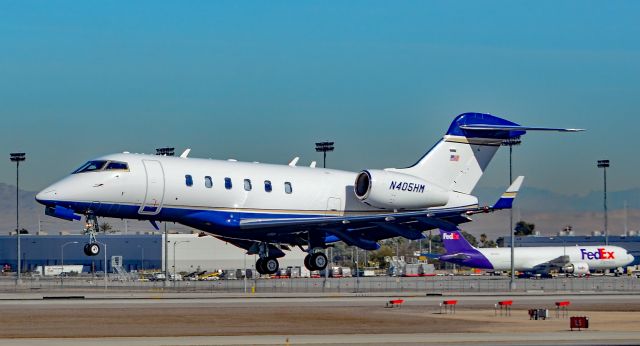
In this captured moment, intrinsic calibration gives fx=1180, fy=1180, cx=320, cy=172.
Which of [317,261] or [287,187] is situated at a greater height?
[287,187]

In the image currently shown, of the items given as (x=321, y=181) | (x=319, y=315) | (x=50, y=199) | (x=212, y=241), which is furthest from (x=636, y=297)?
(x=212, y=241)

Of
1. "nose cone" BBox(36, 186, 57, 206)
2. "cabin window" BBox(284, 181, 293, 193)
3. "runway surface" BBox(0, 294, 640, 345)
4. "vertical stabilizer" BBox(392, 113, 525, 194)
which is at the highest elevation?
"vertical stabilizer" BBox(392, 113, 525, 194)

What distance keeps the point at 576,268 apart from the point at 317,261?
82.5 meters

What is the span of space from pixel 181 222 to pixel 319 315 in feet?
36.2

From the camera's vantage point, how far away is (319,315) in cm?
5903

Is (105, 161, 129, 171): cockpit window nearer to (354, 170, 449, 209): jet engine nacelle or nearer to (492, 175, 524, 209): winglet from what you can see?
(354, 170, 449, 209): jet engine nacelle

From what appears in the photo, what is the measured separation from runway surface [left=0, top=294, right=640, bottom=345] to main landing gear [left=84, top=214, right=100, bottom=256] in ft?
9.99

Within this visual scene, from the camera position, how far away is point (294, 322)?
54469mm

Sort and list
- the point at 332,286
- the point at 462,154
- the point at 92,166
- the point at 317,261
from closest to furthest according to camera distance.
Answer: the point at 92,166 → the point at 317,261 → the point at 462,154 → the point at 332,286

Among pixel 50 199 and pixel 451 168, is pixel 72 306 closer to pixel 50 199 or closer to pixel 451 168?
pixel 50 199

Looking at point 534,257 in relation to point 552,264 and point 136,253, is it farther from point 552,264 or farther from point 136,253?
point 136,253

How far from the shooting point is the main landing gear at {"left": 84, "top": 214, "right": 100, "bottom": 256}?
201 feet

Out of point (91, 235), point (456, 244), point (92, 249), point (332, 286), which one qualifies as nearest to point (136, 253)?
point (456, 244)

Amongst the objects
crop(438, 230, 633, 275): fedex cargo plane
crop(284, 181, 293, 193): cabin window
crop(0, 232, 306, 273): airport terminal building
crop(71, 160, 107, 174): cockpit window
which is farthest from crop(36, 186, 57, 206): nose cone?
crop(0, 232, 306, 273): airport terminal building
